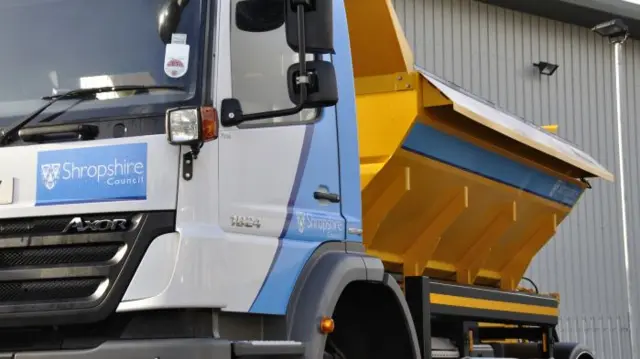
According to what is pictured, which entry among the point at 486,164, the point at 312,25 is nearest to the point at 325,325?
the point at 312,25

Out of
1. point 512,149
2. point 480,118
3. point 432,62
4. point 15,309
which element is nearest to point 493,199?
point 512,149

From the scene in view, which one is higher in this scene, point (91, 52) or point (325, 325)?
point (91, 52)

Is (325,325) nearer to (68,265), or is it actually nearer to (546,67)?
(68,265)

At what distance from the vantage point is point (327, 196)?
490cm

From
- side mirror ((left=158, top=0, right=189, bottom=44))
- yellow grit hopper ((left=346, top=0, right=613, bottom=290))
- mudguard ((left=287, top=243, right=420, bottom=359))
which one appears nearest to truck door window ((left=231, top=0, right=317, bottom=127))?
side mirror ((left=158, top=0, right=189, bottom=44))

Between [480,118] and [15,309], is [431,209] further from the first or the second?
[15,309]

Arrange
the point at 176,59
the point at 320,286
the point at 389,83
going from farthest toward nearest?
the point at 389,83 → the point at 320,286 → the point at 176,59

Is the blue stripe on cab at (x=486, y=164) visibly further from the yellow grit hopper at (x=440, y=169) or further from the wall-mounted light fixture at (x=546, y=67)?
the wall-mounted light fixture at (x=546, y=67)

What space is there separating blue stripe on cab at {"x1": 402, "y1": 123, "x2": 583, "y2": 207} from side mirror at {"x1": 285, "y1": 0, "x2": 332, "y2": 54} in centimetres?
168

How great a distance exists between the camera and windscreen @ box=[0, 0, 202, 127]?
13.9 ft

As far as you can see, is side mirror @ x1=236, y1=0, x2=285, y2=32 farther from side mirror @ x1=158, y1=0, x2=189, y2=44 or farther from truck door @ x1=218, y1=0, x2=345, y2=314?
side mirror @ x1=158, y1=0, x2=189, y2=44

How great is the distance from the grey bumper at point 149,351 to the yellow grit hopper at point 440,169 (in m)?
2.08

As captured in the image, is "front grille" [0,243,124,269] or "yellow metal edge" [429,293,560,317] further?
"yellow metal edge" [429,293,560,317]

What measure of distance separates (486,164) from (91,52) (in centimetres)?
325
